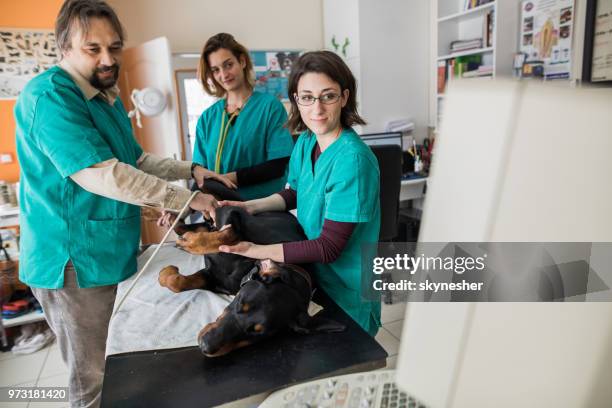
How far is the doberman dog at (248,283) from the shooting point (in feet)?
2.89

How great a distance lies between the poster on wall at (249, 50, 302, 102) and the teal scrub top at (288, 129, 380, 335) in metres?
2.56

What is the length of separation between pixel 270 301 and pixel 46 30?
255cm

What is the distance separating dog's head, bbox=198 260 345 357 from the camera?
2.83ft

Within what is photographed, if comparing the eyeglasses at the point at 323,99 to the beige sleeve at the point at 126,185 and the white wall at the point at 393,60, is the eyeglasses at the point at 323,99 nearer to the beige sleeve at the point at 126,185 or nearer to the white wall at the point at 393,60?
the beige sleeve at the point at 126,185

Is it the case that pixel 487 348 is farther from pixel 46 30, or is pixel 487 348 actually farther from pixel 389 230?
pixel 46 30

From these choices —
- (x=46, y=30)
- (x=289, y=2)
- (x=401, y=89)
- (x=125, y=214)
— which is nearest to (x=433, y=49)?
(x=401, y=89)

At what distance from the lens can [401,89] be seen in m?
3.77

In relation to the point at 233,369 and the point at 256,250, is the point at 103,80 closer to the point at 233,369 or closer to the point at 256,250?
the point at 256,250

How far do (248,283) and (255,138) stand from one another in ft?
3.15

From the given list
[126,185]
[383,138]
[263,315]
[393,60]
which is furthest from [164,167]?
[393,60]

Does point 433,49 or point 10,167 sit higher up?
point 433,49

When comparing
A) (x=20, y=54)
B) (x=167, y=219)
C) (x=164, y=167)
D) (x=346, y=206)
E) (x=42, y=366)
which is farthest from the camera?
(x=20, y=54)

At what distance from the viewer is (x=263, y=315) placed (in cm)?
90

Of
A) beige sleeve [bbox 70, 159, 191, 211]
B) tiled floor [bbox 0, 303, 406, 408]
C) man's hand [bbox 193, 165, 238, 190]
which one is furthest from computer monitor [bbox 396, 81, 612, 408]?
tiled floor [bbox 0, 303, 406, 408]
